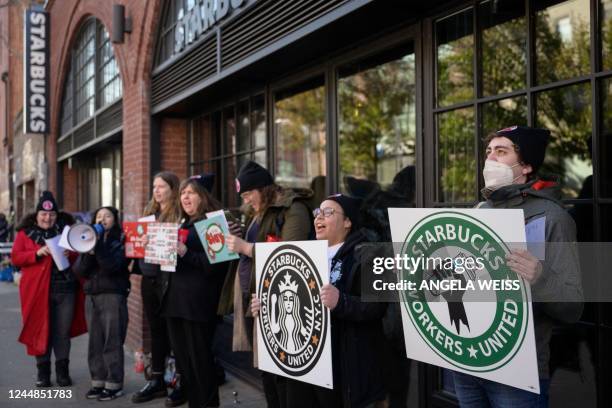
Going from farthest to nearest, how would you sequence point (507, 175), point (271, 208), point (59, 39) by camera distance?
point (59, 39), point (271, 208), point (507, 175)

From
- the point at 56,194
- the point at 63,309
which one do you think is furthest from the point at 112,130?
the point at 56,194

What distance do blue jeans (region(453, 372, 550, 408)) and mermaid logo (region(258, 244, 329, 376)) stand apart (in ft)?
2.38

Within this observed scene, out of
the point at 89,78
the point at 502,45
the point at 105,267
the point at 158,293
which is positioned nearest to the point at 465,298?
the point at 502,45

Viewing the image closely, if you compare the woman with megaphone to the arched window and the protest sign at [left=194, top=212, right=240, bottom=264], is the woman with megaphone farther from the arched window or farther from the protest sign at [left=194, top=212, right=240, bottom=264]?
the arched window

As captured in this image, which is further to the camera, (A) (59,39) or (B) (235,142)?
(A) (59,39)

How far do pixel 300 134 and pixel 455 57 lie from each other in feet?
9.22

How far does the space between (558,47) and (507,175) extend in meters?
2.47

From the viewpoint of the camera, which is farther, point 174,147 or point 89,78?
point 89,78

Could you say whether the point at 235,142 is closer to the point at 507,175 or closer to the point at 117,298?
the point at 117,298

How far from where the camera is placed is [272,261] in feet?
11.0

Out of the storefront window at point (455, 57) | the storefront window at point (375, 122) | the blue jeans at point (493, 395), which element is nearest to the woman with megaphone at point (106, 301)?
the storefront window at point (375, 122)

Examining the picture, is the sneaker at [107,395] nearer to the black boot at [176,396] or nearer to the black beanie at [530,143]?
the black boot at [176,396]

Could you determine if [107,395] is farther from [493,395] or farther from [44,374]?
[493,395]

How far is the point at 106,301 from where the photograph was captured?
17.8 ft
